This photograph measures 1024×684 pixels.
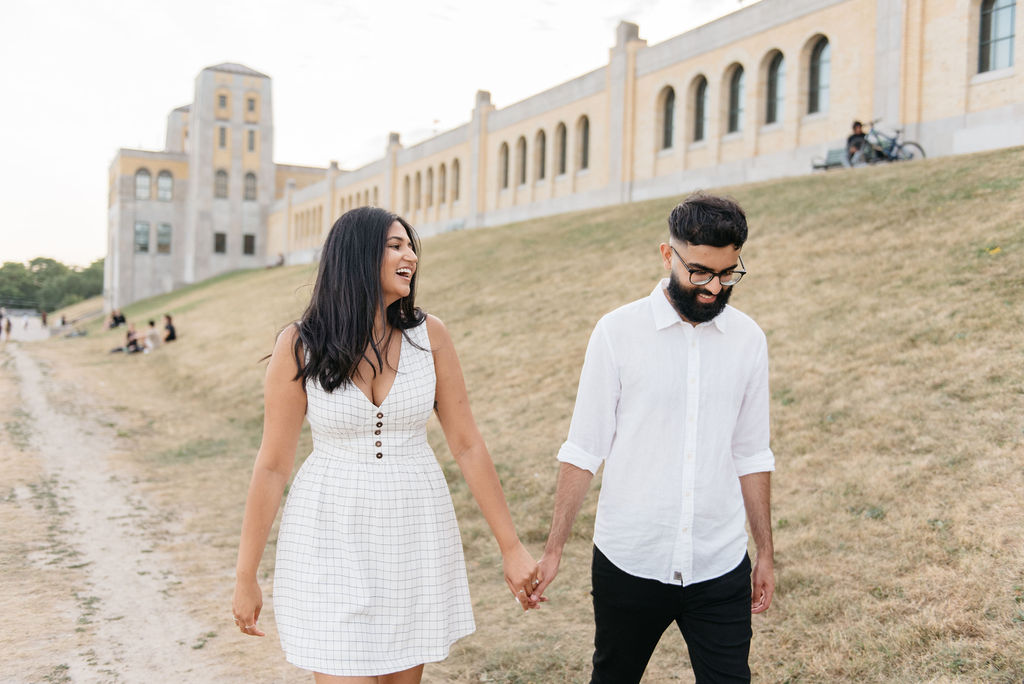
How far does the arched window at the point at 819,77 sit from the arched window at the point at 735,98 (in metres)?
2.80

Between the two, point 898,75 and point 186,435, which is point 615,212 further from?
point 186,435

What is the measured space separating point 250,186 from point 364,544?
72.5m

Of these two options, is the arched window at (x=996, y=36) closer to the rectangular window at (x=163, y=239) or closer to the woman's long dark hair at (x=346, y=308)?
the woman's long dark hair at (x=346, y=308)

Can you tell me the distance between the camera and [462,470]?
2.92 metres

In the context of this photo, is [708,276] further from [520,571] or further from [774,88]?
[774,88]

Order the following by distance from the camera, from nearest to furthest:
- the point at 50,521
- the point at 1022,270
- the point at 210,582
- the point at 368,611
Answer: the point at 368,611
the point at 210,582
the point at 50,521
the point at 1022,270

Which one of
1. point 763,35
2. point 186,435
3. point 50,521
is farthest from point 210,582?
point 763,35

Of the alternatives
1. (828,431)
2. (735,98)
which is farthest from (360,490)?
(735,98)

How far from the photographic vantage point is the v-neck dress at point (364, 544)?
2715 millimetres

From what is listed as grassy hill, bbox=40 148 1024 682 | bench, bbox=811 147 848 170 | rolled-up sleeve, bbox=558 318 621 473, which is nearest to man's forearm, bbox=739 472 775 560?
rolled-up sleeve, bbox=558 318 621 473

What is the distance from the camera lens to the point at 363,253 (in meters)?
2.92

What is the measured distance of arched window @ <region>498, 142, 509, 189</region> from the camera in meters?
40.5

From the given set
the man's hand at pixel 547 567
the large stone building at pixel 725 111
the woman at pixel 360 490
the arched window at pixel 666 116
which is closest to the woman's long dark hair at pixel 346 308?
the woman at pixel 360 490

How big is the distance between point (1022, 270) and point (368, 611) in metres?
9.08
